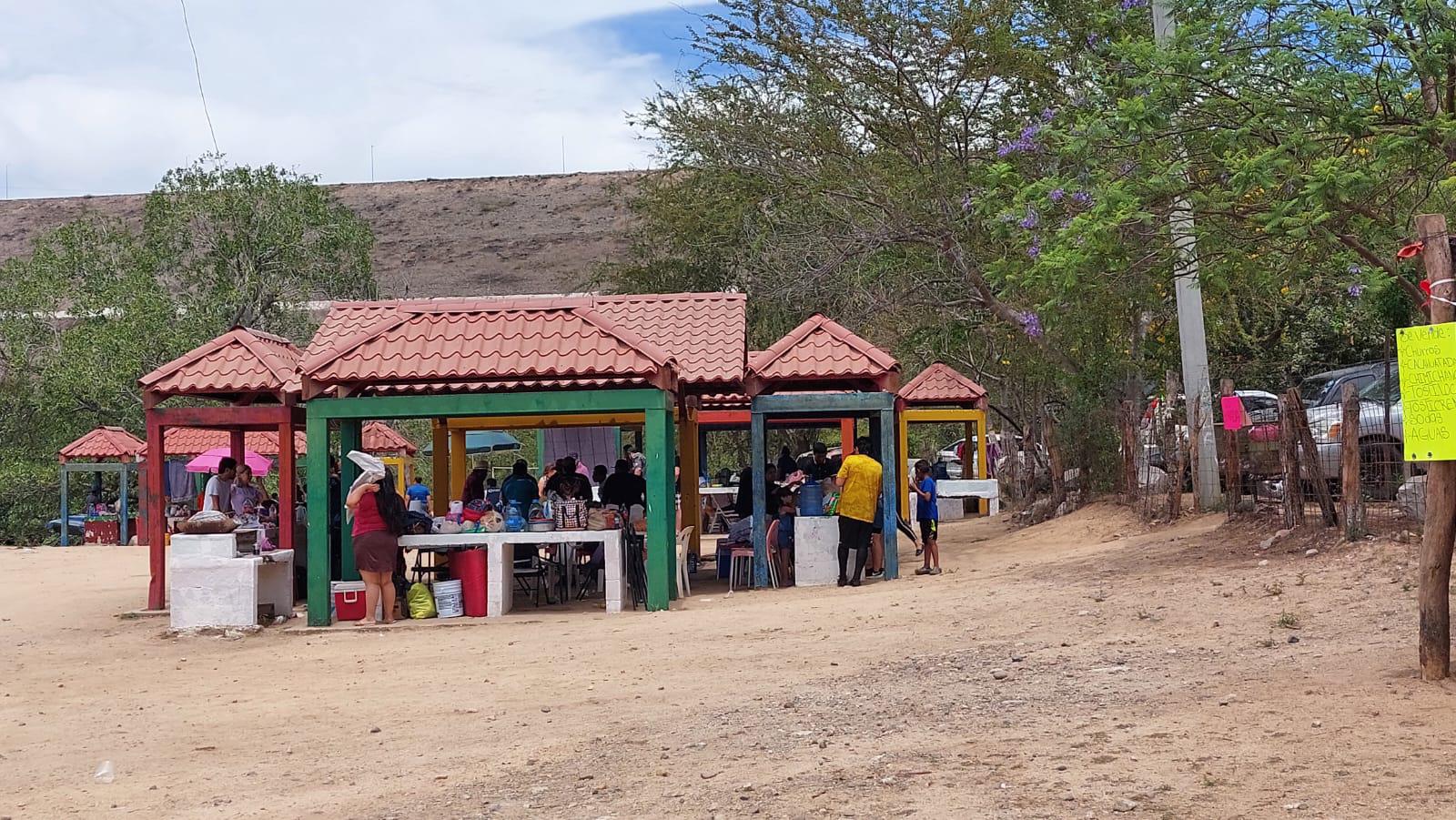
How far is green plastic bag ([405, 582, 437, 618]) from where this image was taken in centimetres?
1477

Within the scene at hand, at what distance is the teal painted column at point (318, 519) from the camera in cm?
1446

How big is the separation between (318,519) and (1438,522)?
34.2 feet

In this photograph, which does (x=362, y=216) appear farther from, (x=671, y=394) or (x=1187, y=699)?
(x=1187, y=699)

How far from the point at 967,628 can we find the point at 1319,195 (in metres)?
3.87

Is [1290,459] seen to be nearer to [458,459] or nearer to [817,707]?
[817,707]

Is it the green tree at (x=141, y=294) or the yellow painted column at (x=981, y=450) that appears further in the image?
the green tree at (x=141, y=294)

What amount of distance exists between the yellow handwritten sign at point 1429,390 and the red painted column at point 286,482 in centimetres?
1159

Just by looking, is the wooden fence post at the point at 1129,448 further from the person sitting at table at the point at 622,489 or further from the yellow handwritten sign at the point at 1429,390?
the yellow handwritten sign at the point at 1429,390

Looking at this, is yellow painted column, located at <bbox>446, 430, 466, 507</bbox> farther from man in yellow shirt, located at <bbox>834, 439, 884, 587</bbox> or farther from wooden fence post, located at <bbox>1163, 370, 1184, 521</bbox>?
wooden fence post, located at <bbox>1163, 370, 1184, 521</bbox>

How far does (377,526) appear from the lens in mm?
14062

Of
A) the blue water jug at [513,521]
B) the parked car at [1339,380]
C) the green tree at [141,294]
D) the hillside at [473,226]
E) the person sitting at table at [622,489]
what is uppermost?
the hillside at [473,226]

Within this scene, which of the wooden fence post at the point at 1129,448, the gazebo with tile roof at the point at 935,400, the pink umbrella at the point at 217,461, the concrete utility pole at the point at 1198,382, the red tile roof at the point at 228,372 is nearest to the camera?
the red tile roof at the point at 228,372

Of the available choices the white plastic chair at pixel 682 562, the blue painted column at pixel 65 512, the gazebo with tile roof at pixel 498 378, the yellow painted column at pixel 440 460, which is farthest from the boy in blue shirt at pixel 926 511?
the blue painted column at pixel 65 512

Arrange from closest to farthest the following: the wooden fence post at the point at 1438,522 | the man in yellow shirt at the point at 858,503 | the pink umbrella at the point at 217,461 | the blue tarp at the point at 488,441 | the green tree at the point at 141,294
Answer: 1. the wooden fence post at the point at 1438,522
2. the man in yellow shirt at the point at 858,503
3. the pink umbrella at the point at 217,461
4. the green tree at the point at 141,294
5. the blue tarp at the point at 488,441
